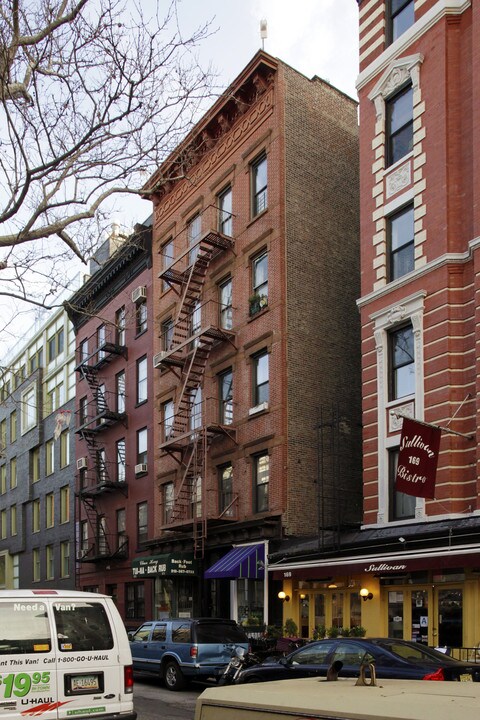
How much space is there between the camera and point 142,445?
114 feet

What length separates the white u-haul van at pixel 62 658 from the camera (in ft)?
28.6

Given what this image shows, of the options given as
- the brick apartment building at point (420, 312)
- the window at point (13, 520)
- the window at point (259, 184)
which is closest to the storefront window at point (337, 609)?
the brick apartment building at point (420, 312)

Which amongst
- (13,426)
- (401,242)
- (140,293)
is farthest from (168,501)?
(13,426)

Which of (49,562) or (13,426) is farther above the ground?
(13,426)

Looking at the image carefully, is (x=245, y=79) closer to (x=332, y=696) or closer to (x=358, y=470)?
(x=358, y=470)

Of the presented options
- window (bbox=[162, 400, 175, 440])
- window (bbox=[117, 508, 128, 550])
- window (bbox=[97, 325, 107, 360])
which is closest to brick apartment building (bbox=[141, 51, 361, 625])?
window (bbox=[162, 400, 175, 440])

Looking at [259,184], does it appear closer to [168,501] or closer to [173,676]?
[168,501]

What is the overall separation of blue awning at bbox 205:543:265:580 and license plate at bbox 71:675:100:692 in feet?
48.2

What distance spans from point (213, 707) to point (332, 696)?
69 centimetres

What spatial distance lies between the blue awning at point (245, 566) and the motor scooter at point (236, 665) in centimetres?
694

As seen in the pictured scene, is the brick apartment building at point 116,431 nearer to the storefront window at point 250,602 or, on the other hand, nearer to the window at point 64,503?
the window at point 64,503

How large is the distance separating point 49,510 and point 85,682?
3865 cm

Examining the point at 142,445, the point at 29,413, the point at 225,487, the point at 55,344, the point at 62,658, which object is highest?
the point at 55,344

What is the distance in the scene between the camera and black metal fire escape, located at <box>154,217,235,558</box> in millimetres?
27781
